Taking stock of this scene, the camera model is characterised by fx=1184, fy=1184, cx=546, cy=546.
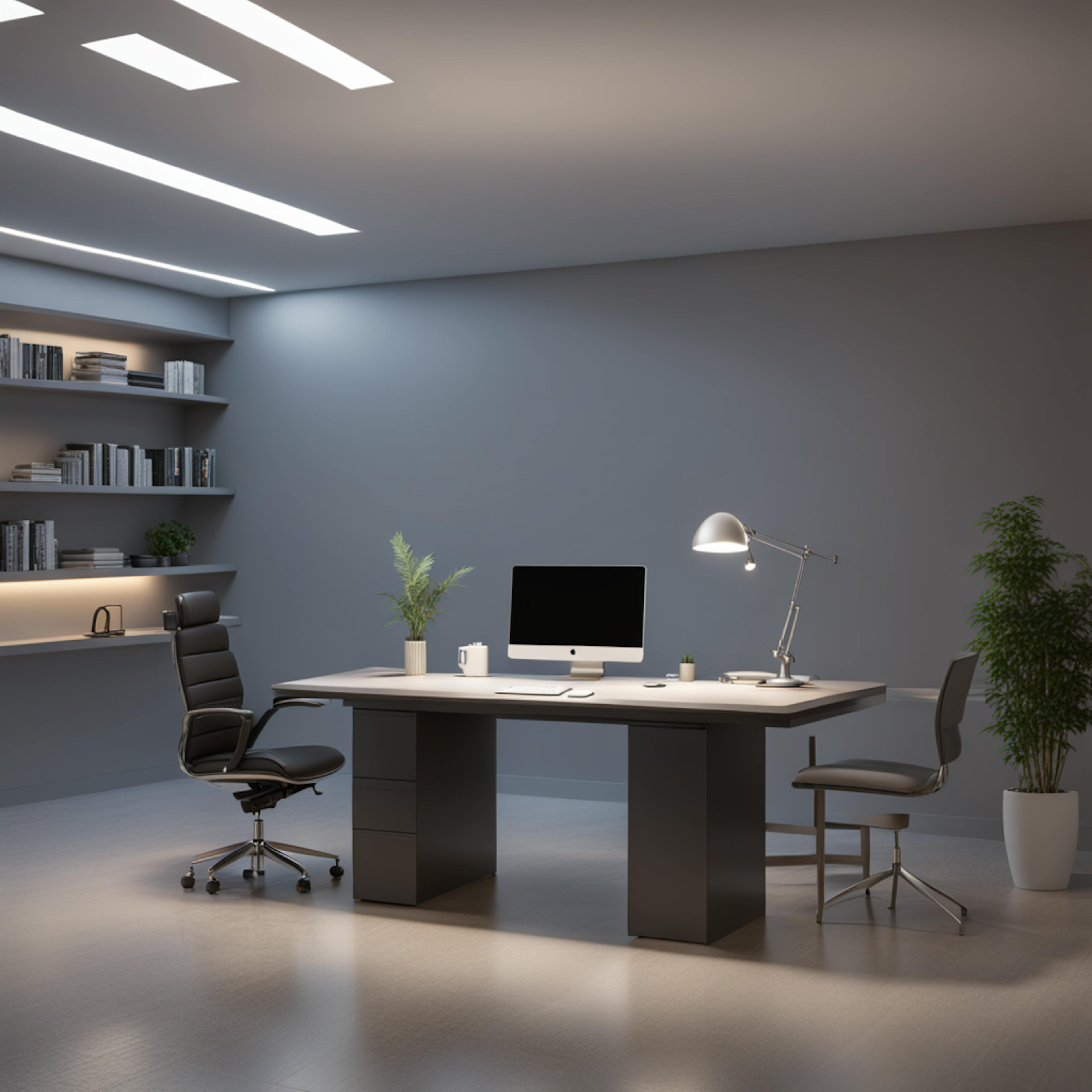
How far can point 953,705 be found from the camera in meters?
4.43

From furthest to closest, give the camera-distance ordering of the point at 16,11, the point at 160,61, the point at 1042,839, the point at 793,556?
the point at 793,556
the point at 1042,839
the point at 160,61
the point at 16,11

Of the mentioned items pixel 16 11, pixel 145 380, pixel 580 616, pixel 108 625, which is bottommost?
pixel 108 625

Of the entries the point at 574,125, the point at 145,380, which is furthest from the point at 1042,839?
the point at 145,380

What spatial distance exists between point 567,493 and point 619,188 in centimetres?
218

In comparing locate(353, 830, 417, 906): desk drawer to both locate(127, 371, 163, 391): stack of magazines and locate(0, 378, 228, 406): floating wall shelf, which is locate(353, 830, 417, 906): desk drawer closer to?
locate(0, 378, 228, 406): floating wall shelf

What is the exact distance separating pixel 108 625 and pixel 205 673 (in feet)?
8.00

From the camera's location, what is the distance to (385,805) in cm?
473

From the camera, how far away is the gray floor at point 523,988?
3139mm

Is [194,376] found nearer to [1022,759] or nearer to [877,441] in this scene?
[877,441]

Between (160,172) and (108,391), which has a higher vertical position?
(160,172)

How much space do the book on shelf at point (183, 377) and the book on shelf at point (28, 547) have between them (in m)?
1.28

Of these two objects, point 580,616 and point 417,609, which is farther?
point 417,609

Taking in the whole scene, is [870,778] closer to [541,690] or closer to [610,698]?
[610,698]

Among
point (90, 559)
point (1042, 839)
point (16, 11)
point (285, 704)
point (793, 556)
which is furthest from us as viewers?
point (90, 559)
